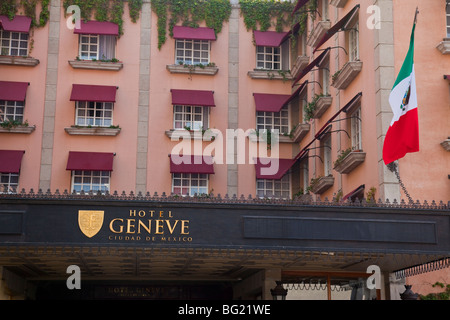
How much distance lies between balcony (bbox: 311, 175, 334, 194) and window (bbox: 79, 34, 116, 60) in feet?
33.9

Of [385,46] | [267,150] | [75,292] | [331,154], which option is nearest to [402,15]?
[385,46]

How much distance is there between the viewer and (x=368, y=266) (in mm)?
20047

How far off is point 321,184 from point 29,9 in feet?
46.8

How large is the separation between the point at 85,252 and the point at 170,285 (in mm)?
8719

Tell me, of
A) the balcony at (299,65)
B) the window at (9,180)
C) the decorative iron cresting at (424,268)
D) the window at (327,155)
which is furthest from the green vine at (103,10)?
the decorative iron cresting at (424,268)

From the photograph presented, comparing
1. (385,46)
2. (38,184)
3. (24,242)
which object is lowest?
(24,242)

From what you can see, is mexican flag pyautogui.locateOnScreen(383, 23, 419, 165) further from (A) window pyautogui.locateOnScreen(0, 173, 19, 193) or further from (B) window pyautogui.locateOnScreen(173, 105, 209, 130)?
(A) window pyautogui.locateOnScreen(0, 173, 19, 193)

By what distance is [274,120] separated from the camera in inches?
1223

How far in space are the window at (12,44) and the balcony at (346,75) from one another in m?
13.4

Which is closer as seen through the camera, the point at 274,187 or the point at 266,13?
the point at 274,187

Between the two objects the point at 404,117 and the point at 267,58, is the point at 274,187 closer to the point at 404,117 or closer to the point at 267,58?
the point at 267,58

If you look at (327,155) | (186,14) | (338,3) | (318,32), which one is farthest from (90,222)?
(186,14)

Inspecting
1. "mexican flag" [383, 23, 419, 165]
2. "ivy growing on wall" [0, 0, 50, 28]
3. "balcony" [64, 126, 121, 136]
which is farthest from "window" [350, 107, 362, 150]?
"ivy growing on wall" [0, 0, 50, 28]

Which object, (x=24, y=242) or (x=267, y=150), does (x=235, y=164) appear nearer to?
(x=267, y=150)
